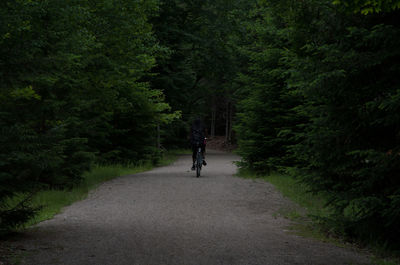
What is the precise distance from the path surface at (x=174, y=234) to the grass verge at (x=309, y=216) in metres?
0.28

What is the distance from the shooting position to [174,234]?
23.3 feet

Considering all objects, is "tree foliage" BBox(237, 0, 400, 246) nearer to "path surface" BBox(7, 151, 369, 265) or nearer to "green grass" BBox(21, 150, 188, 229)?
"path surface" BBox(7, 151, 369, 265)

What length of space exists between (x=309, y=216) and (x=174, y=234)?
248 centimetres

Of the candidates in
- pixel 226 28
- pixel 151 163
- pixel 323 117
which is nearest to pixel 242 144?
pixel 151 163

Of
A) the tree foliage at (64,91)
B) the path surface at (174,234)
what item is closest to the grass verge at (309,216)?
the path surface at (174,234)

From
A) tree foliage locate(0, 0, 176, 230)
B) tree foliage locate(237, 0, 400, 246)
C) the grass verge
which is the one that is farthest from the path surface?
tree foliage locate(0, 0, 176, 230)

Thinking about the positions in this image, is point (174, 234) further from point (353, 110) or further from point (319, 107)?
point (353, 110)

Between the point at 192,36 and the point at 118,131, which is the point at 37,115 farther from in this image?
the point at 192,36

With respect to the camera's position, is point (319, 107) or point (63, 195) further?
point (63, 195)

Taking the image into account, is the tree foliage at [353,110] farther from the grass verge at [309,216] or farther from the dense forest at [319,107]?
the grass verge at [309,216]

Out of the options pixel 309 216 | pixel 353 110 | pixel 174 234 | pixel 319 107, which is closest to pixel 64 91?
pixel 174 234

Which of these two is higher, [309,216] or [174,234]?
[309,216]

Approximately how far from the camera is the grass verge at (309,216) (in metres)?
6.28

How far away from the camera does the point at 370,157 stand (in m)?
6.37
